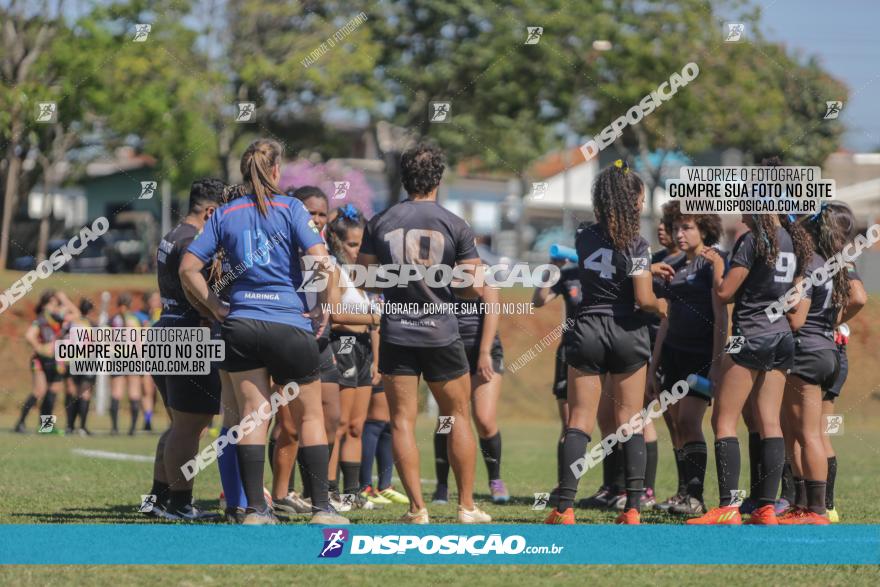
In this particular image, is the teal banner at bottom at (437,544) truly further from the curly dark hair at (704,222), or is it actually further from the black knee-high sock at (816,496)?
the curly dark hair at (704,222)

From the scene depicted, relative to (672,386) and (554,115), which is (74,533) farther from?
(554,115)

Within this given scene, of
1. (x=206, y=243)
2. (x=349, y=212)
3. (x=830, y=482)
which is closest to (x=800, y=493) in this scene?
(x=830, y=482)

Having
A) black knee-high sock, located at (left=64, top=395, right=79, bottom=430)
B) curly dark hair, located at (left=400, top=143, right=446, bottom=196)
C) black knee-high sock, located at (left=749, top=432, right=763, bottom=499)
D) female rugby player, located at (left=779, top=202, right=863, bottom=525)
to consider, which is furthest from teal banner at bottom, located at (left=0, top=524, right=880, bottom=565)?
black knee-high sock, located at (left=64, top=395, right=79, bottom=430)

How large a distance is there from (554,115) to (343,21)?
763 centimetres

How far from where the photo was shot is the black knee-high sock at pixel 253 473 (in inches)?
277

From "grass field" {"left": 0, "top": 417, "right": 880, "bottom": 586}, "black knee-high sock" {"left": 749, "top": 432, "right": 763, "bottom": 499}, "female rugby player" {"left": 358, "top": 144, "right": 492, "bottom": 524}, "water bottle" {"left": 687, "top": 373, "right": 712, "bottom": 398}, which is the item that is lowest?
"grass field" {"left": 0, "top": 417, "right": 880, "bottom": 586}

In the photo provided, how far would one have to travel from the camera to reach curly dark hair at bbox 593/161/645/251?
7.46 metres

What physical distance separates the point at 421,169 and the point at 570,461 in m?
2.01

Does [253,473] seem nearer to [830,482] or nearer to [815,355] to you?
[815,355]

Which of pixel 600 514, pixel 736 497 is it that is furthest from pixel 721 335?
pixel 600 514

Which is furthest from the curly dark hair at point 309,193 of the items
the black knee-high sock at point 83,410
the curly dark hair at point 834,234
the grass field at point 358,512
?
the black knee-high sock at point 83,410

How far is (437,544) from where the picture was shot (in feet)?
20.3

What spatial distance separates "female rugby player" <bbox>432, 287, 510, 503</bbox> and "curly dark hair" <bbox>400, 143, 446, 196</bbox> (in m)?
1.62

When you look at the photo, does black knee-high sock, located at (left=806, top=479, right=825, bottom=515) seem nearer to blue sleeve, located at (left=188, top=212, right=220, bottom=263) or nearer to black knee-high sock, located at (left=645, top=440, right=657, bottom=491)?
black knee-high sock, located at (left=645, top=440, right=657, bottom=491)
